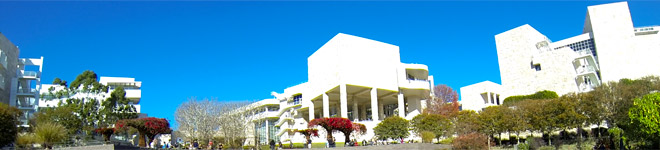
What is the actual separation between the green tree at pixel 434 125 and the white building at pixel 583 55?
17445 mm

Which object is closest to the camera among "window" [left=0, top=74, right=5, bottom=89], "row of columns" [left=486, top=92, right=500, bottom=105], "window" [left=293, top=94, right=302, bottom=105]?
"window" [left=0, top=74, right=5, bottom=89]

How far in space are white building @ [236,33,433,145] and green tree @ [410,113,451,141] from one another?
27.8 feet

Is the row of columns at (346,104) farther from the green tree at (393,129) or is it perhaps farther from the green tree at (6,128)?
the green tree at (6,128)

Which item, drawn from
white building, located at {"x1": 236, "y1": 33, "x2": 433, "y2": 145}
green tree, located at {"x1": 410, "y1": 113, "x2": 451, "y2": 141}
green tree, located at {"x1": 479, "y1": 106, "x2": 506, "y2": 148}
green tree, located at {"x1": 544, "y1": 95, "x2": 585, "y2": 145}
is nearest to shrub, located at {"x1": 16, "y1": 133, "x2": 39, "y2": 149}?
white building, located at {"x1": 236, "y1": 33, "x2": 433, "y2": 145}

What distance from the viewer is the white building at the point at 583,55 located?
45969 millimetres

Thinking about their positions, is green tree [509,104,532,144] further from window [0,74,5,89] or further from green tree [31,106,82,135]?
window [0,74,5,89]

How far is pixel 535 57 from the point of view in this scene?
5316 cm

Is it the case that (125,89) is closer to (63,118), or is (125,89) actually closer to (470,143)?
(63,118)

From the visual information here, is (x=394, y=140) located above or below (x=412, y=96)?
below

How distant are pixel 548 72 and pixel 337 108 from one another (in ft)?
82.9

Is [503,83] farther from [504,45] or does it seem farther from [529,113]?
[529,113]

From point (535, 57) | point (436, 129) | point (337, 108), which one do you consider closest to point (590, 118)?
point (436, 129)

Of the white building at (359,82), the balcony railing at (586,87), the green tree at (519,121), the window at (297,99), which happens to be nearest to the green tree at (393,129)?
the white building at (359,82)

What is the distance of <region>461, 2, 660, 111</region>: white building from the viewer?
46.0 meters
